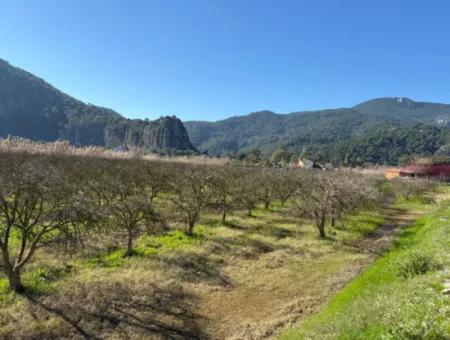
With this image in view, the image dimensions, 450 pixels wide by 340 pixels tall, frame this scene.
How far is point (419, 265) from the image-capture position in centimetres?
1244

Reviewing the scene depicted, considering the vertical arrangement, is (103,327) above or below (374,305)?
below

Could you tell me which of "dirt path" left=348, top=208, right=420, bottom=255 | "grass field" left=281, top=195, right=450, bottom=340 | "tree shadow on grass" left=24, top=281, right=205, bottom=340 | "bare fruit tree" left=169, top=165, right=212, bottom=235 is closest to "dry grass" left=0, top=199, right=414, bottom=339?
"tree shadow on grass" left=24, top=281, right=205, bottom=340

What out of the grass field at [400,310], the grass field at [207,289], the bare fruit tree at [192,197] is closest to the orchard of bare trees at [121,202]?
the bare fruit tree at [192,197]

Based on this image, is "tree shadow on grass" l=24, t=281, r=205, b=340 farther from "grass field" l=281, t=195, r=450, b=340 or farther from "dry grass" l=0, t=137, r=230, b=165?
"dry grass" l=0, t=137, r=230, b=165

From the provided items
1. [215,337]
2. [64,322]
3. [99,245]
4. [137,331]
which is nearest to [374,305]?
[215,337]

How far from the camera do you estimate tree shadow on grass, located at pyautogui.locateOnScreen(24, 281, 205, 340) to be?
11.0m

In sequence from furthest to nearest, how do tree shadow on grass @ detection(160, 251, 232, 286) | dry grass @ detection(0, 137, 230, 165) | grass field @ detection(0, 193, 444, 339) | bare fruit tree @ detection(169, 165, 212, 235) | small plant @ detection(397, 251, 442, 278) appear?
dry grass @ detection(0, 137, 230, 165)
bare fruit tree @ detection(169, 165, 212, 235)
tree shadow on grass @ detection(160, 251, 232, 286)
small plant @ detection(397, 251, 442, 278)
grass field @ detection(0, 193, 444, 339)

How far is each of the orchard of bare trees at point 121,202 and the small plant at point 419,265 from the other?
1096cm

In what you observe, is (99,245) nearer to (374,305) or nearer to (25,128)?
(374,305)

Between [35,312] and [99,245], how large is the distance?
7.54 metres

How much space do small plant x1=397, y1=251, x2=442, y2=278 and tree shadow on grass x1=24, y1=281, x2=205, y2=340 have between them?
283 inches

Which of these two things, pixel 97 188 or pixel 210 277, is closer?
pixel 210 277

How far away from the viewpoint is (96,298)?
12.6 m

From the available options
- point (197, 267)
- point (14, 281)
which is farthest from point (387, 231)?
point (14, 281)
